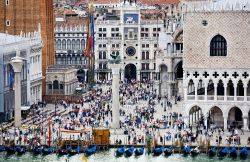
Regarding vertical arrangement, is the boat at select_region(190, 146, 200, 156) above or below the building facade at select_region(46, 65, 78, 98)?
below

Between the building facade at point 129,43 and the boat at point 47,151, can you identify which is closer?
the boat at point 47,151

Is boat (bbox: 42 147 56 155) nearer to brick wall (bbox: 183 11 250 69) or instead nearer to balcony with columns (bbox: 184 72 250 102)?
balcony with columns (bbox: 184 72 250 102)

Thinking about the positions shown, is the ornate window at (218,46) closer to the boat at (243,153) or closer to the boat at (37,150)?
the boat at (243,153)

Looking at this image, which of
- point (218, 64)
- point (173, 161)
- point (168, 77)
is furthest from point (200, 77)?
point (168, 77)

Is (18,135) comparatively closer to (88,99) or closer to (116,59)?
(116,59)

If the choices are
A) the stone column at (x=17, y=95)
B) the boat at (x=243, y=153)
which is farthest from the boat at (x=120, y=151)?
the stone column at (x=17, y=95)

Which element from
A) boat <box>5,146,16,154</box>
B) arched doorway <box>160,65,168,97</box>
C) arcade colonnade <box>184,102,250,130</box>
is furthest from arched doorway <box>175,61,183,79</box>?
boat <box>5,146,16,154</box>
